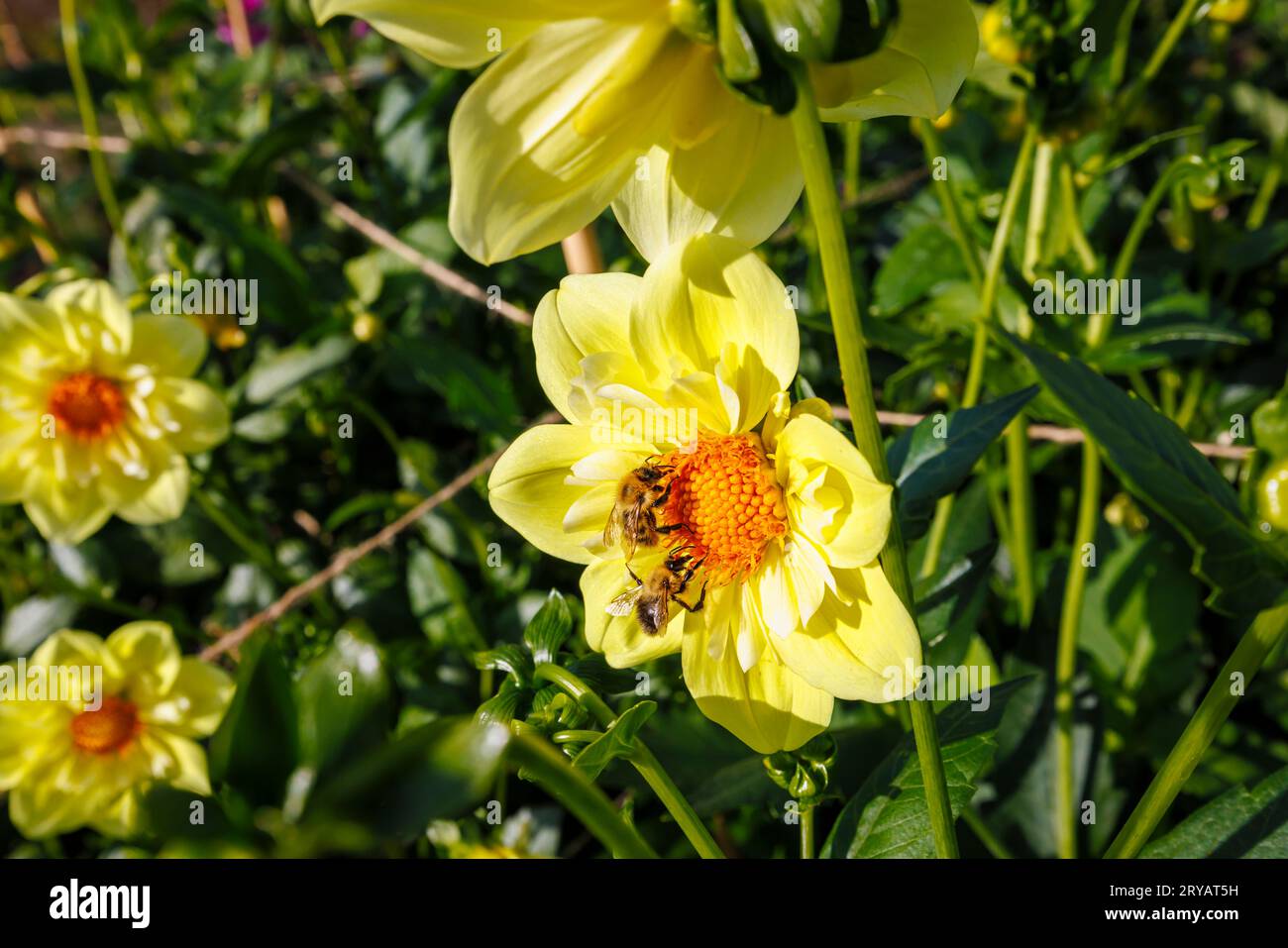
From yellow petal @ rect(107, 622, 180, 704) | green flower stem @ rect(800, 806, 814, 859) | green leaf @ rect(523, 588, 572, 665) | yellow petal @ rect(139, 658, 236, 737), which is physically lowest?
yellow petal @ rect(139, 658, 236, 737)

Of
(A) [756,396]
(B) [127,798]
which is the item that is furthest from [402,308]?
(A) [756,396]

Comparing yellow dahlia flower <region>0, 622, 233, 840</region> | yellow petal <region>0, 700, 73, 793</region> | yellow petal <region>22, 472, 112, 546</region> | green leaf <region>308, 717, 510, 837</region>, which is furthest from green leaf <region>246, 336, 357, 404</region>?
green leaf <region>308, 717, 510, 837</region>

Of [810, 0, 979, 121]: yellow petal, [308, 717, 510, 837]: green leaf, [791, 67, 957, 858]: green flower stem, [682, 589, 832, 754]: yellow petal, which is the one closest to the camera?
[308, 717, 510, 837]: green leaf

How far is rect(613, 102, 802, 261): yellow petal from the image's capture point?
23.8 inches

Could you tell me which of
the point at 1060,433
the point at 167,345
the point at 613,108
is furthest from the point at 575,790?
the point at 167,345

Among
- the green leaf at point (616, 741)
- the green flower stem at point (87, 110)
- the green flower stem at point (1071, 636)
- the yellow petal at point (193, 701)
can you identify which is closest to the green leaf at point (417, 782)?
the green leaf at point (616, 741)

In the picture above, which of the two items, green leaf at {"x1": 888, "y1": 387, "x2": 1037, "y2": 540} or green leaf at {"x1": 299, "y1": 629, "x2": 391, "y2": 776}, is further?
green leaf at {"x1": 888, "y1": 387, "x2": 1037, "y2": 540}

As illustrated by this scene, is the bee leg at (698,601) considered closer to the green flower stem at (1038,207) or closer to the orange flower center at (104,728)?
the green flower stem at (1038,207)

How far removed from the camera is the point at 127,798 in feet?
4.17

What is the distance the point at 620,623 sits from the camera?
2.35ft

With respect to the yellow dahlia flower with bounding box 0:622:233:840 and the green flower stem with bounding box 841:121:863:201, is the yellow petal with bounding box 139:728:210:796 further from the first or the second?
the green flower stem with bounding box 841:121:863:201

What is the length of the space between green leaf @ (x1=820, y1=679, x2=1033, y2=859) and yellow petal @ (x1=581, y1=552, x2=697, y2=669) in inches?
7.2

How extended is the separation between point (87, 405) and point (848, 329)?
1.18 meters

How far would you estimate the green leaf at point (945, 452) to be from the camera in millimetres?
707
